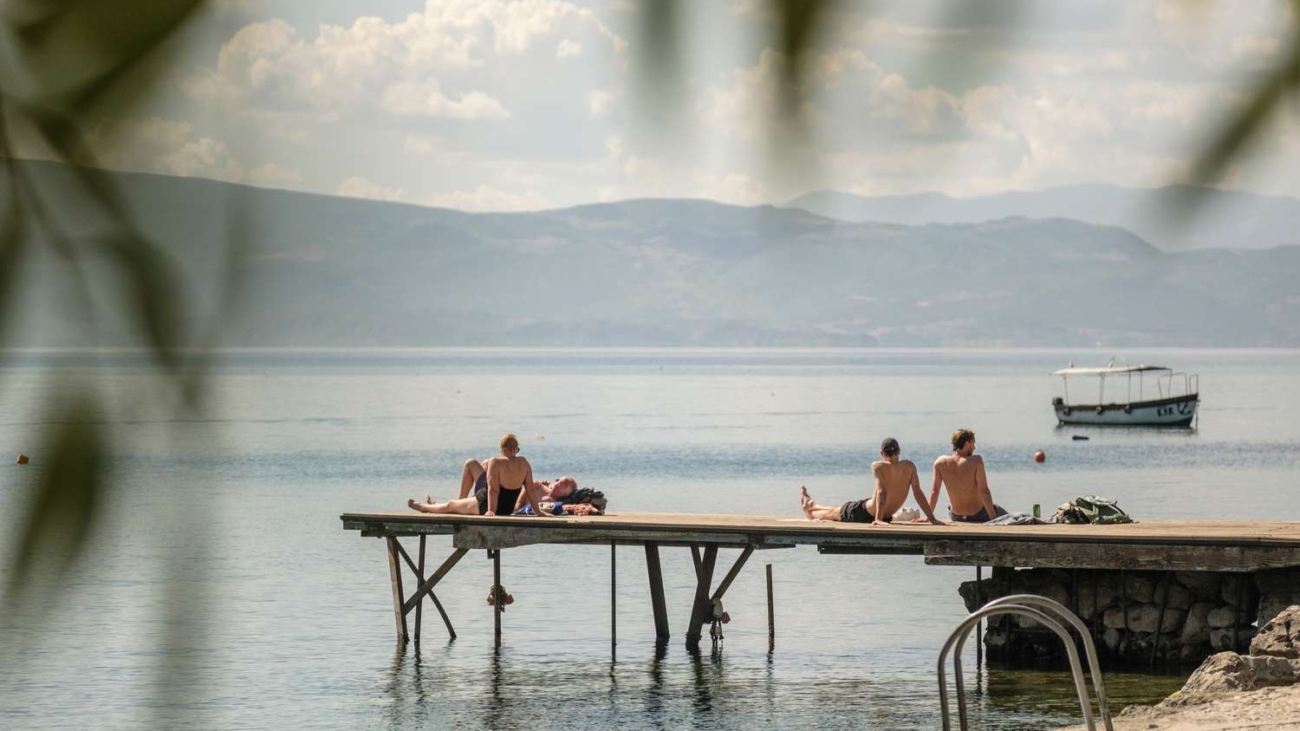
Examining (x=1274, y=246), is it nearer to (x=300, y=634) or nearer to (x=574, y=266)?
(x=574, y=266)

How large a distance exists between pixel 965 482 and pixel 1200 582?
13.8 ft

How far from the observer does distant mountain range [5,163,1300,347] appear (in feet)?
4.32

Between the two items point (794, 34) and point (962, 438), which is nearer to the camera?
point (794, 34)

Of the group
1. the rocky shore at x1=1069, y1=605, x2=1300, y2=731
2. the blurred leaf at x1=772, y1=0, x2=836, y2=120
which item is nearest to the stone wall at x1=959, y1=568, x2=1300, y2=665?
A: the rocky shore at x1=1069, y1=605, x2=1300, y2=731

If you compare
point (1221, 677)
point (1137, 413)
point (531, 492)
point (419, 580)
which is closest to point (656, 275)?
point (1221, 677)

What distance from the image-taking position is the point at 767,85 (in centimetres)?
127

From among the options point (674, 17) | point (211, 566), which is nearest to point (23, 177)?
point (211, 566)

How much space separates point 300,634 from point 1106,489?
1885 inches

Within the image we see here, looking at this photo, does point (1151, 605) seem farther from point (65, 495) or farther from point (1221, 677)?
point (65, 495)

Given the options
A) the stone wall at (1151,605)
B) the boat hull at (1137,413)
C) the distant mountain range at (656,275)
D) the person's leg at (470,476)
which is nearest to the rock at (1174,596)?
the stone wall at (1151,605)

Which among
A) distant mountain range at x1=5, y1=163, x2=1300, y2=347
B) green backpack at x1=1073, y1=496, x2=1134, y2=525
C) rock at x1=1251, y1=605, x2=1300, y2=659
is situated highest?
distant mountain range at x1=5, y1=163, x2=1300, y2=347

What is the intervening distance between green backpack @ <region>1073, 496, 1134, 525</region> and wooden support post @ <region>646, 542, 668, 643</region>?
7583 mm

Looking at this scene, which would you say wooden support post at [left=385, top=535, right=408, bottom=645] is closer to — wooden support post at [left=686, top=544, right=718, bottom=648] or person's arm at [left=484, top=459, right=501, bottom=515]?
person's arm at [left=484, top=459, right=501, bottom=515]

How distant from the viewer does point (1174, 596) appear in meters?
24.0
